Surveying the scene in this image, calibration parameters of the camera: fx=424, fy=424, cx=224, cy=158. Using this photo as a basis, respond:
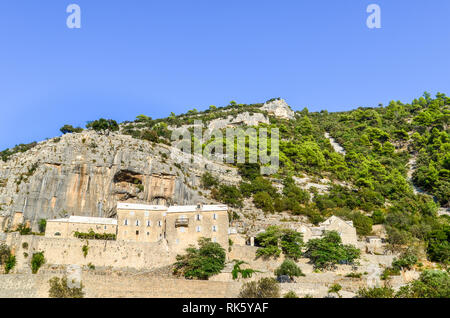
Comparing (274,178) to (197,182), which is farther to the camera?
(274,178)

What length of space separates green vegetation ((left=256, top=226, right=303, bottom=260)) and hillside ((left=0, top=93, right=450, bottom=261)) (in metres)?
10.0

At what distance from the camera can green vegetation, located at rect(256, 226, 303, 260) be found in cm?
4697

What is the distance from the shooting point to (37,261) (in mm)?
42188

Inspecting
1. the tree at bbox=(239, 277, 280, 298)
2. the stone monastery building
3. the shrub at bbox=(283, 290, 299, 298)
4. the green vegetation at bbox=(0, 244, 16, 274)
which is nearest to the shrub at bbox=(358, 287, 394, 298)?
the shrub at bbox=(283, 290, 299, 298)

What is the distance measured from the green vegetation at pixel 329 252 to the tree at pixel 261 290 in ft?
32.4

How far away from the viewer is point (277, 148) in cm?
9488

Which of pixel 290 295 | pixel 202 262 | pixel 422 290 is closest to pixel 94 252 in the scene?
pixel 202 262

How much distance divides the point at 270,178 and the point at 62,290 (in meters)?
53.6

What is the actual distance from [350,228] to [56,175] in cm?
3884

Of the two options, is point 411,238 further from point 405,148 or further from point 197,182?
point 405,148

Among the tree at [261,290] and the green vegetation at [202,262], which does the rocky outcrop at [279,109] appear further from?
the tree at [261,290]

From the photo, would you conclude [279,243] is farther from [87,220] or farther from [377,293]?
[87,220]

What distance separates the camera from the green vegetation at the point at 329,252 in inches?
1795

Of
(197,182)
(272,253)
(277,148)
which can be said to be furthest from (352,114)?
(272,253)
